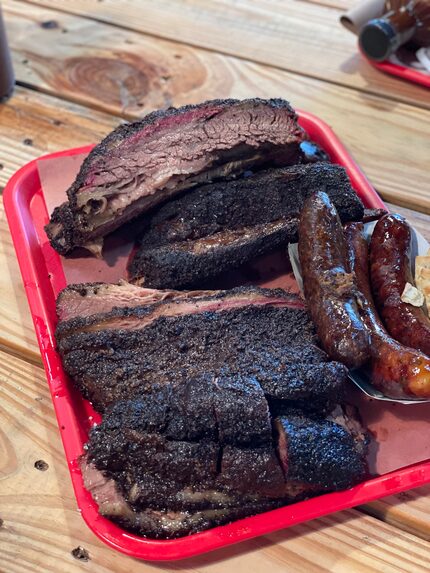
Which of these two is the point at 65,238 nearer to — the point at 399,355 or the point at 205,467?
the point at 205,467

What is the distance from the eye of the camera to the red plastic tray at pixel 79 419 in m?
1.51

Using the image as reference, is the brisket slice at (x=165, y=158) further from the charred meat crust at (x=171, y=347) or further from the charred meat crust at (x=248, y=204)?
the charred meat crust at (x=171, y=347)

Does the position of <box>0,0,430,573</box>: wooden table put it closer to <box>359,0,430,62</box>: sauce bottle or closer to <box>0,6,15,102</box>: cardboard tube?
<box>0,6,15,102</box>: cardboard tube

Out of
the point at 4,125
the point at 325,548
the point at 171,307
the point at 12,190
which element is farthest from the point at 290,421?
the point at 4,125

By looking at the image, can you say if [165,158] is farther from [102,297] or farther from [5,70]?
[5,70]

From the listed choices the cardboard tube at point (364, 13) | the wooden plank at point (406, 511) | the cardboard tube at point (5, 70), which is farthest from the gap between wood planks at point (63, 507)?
the cardboard tube at point (364, 13)

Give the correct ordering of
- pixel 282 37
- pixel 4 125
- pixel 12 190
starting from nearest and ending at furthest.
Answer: pixel 12 190 → pixel 4 125 → pixel 282 37

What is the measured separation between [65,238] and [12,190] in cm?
40

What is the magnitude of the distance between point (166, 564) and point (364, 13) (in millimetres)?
2802

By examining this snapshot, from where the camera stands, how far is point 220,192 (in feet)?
7.06

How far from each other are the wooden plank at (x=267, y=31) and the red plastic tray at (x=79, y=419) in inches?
36.3

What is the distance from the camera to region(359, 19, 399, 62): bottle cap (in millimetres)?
2990

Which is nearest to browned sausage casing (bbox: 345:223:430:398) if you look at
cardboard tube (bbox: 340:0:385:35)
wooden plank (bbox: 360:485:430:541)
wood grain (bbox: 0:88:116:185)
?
wooden plank (bbox: 360:485:430:541)

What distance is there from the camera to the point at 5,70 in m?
2.96
